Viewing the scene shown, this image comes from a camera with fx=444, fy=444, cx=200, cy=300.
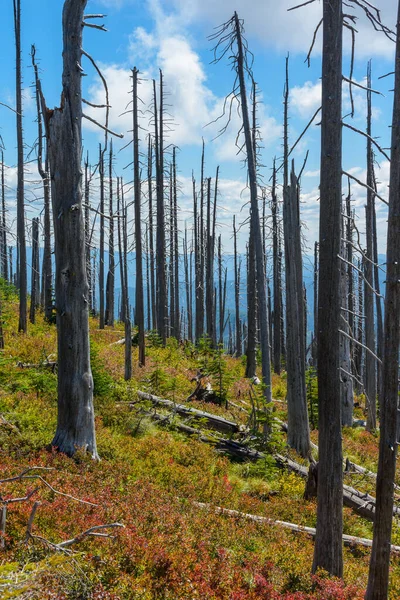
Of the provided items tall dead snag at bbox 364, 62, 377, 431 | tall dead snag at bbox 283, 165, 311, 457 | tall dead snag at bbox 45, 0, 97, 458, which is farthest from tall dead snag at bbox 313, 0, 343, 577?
tall dead snag at bbox 364, 62, 377, 431

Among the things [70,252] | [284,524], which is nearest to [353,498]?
[284,524]

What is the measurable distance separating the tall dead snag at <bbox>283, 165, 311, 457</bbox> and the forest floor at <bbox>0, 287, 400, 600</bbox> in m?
0.92

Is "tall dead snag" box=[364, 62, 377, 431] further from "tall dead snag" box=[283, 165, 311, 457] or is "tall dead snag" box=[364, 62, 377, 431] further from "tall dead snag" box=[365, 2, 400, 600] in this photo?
"tall dead snag" box=[365, 2, 400, 600]

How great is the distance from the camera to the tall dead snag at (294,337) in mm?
11961

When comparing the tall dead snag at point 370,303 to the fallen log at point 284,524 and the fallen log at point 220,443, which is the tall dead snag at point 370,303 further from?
the fallen log at point 284,524

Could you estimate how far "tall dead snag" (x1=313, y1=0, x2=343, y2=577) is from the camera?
5.34 meters

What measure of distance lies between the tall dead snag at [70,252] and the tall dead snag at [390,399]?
15.5 feet

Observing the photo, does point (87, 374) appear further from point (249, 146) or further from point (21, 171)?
point (21, 171)

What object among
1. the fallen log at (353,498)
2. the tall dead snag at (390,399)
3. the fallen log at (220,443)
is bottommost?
the fallen log at (353,498)

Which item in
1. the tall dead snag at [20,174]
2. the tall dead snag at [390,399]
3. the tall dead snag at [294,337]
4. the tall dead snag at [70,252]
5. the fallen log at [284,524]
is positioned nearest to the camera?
the tall dead snag at [390,399]

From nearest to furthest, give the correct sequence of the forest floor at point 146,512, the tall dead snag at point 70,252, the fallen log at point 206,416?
the forest floor at point 146,512 → the tall dead snag at point 70,252 → the fallen log at point 206,416

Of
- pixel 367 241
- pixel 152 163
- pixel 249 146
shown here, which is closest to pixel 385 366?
pixel 249 146

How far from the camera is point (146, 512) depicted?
5480mm

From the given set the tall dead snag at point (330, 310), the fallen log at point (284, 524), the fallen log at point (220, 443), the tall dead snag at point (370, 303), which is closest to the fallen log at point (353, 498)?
the fallen log at point (220, 443)
